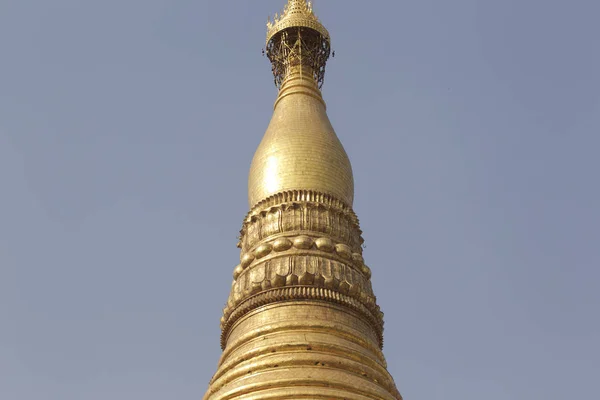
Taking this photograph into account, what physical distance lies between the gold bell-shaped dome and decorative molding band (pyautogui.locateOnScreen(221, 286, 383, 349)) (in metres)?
2.07

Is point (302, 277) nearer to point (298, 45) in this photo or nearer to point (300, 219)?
point (300, 219)

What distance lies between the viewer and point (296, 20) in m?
18.5

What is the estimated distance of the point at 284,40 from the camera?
18391mm

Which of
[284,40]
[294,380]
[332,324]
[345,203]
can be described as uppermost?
[284,40]

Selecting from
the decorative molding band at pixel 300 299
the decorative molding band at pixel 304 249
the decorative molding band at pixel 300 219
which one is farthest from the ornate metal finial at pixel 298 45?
the decorative molding band at pixel 300 299

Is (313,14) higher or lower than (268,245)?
higher

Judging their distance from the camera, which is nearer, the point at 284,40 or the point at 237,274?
the point at 237,274

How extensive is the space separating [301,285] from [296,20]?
662 cm

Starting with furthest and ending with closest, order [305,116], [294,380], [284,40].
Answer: [284,40]
[305,116]
[294,380]

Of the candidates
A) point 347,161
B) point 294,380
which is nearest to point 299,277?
point 294,380

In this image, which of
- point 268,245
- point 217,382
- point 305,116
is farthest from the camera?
point 305,116

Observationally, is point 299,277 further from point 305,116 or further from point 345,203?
point 305,116

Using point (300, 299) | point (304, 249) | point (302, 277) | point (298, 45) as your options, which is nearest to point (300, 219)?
point (304, 249)

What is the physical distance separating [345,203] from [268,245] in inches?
68.3
